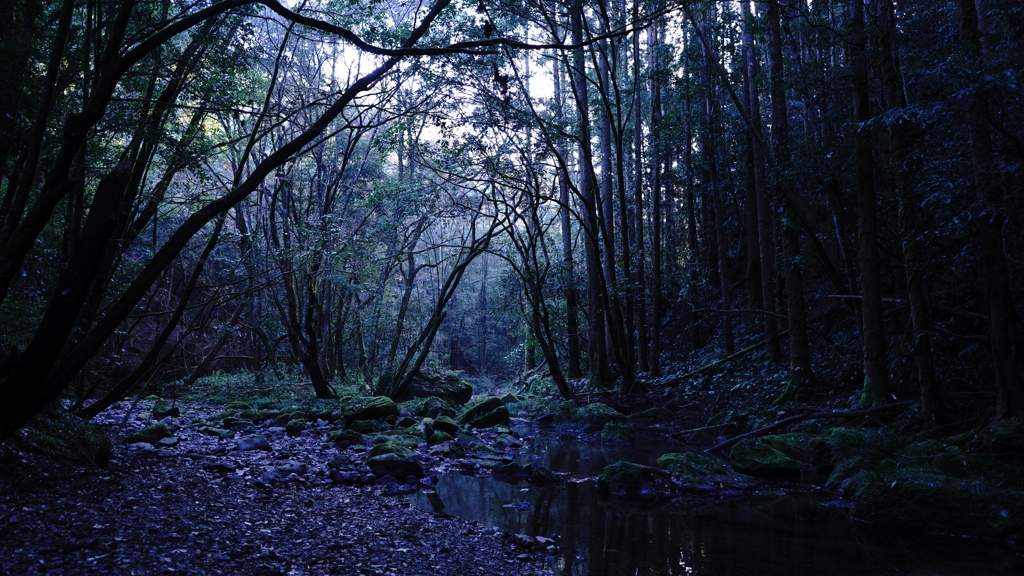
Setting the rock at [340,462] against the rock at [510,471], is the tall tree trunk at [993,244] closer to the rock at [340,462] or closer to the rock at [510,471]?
the rock at [510,471]

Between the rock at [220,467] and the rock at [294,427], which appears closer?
the rock at [220,467]

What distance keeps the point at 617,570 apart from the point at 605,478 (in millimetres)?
2457

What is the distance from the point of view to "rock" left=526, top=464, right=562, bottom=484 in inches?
271

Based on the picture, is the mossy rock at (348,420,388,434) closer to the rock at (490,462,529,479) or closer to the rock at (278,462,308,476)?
the rock at (278,462,308,476)

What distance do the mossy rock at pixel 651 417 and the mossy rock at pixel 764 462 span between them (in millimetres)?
4089

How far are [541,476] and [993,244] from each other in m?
5.43

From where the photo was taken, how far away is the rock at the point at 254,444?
785 centimetres

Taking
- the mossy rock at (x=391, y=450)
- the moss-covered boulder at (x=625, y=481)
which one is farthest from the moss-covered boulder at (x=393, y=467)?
the moss-covered boulder at (x=625, y=481)

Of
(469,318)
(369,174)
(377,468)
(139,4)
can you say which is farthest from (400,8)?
(469,318)

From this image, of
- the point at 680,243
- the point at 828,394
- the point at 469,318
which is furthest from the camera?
the point at 469,318

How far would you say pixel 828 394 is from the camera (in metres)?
9.80

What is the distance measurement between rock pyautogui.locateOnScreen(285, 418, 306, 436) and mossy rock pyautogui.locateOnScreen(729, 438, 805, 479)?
663cm

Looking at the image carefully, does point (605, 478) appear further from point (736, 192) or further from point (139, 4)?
point (736, 192)

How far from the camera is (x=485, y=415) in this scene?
1154 centimetres
